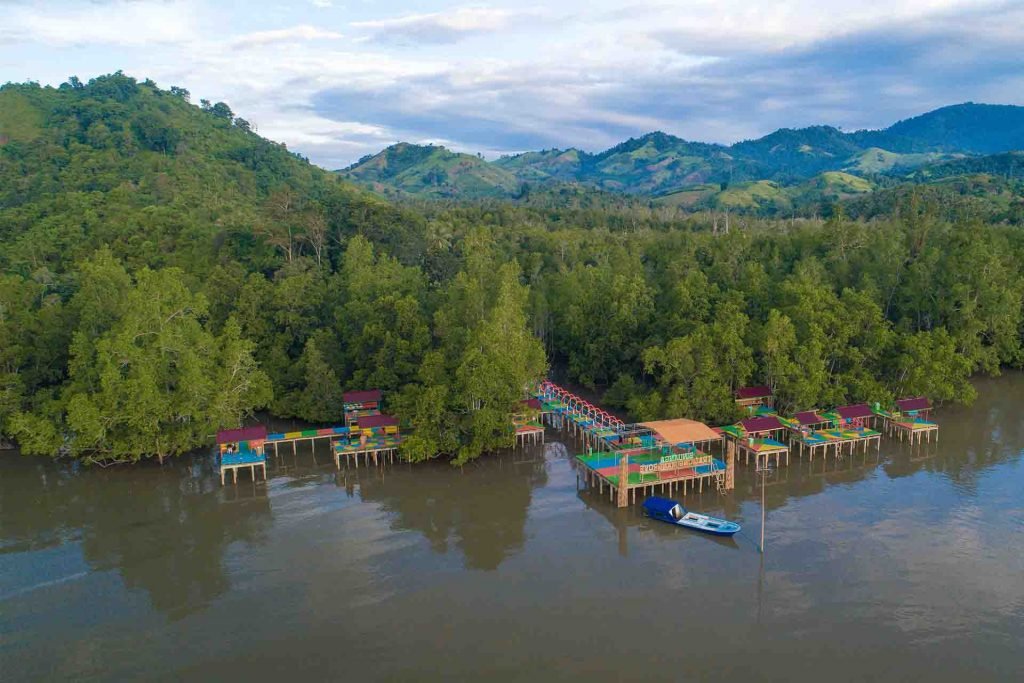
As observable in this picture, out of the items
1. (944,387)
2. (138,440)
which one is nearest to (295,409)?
(138,440)

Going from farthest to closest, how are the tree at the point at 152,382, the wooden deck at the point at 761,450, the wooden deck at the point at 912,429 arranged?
A: the wooden deck at the point at 912,429 → the wooden deck at the point at 761,450 → the tree at the point at 152,382


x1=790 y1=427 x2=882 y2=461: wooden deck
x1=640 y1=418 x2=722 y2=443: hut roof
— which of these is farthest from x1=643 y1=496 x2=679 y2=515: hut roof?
x1=790 y1=427 x2=882 y2=461: wooden deck

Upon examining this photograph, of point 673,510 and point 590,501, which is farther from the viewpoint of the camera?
point 590,501

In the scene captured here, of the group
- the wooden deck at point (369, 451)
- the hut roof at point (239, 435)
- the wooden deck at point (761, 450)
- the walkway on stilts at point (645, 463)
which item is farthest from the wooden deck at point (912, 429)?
the hut roof at point (239, 435)

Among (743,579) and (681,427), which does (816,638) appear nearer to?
(743,579)

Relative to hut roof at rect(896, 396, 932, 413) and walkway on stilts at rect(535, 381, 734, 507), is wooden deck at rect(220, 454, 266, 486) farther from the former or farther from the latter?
hut roof at rect(896, 396, 932, 413)

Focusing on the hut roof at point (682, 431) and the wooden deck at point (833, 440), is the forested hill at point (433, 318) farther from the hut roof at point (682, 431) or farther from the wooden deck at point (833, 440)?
the hut roof at point (682, 431)

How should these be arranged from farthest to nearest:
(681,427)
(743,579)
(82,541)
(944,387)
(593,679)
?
(944,387)
(681,427)
(82,541)
(743,579)
(593,679)

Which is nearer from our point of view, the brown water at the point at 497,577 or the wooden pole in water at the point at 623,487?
the brown water at the point at 497,577

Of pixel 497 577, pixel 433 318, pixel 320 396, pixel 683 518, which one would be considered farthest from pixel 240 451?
pixel 683 518
